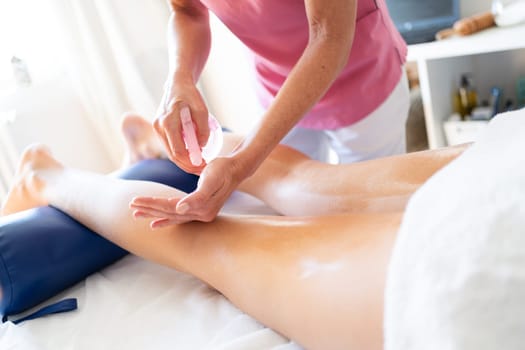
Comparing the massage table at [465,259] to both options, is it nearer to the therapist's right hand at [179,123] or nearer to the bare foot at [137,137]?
the therapist's right hand at [179,123]

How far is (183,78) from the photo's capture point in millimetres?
980

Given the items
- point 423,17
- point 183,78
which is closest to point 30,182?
point 183,78

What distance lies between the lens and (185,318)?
792mm

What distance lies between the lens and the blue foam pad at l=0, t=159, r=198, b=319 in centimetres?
91

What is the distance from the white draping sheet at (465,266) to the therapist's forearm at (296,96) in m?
0.34

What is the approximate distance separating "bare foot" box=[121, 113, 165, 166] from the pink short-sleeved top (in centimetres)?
40

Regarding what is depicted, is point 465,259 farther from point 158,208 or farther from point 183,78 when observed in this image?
point 183,78

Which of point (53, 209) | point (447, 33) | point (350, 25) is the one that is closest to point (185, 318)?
point (53, 209)

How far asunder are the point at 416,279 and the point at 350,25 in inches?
20.6

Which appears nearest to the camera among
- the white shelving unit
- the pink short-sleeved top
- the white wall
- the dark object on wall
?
the pink short-sleeved top

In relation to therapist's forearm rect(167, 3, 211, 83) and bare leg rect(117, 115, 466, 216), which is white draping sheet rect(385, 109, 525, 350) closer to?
bare leg rect(117, 115, 466, 216)

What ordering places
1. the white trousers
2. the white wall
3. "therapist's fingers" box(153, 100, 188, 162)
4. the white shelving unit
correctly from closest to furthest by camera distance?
"therapist's fingers" box(153, 100, 188, 162) → the white trousers → the white shelving unit → the white wall

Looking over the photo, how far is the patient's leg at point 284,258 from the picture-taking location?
0.56 meters

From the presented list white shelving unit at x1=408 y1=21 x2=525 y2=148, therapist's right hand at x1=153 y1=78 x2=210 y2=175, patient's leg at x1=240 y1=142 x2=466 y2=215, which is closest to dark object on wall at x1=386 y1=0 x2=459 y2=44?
white shelving unit at x1=408 y1=21 x2=525 y2=148
